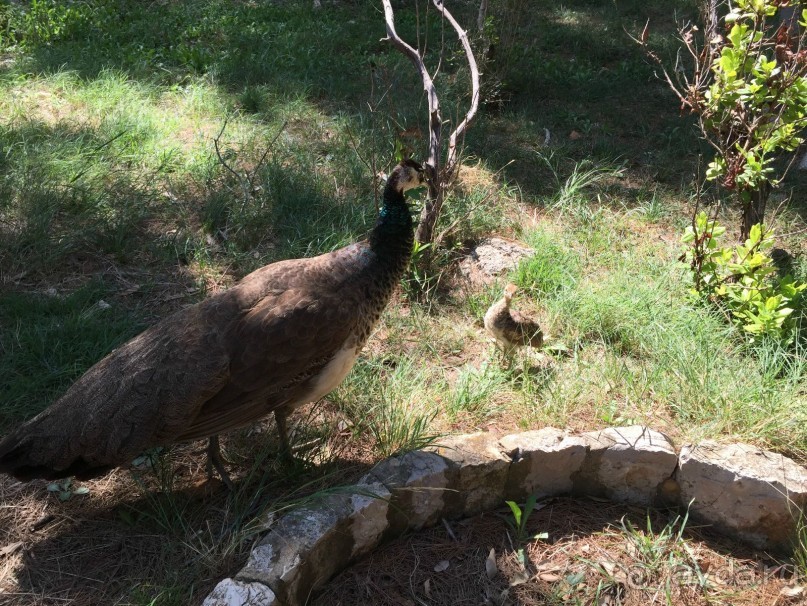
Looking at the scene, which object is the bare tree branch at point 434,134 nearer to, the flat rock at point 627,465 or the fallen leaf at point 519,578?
the flat rock at point 627,465

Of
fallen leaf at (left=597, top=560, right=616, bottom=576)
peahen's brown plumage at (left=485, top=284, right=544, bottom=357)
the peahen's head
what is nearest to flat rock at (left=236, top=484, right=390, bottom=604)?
fallen leaf at (left=597, top=560, right=616, bottom=576)

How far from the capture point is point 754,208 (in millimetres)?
4359

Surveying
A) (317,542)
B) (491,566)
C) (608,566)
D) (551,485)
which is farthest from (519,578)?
(317,542)

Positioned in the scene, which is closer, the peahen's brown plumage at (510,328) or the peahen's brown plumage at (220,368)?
the peahen's brown plumage at (220,368)

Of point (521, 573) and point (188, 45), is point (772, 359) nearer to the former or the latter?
point (521, 573)

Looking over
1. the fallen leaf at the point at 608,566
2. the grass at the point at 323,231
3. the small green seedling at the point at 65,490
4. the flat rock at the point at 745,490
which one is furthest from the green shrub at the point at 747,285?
the small green seedling at the point at 65,490

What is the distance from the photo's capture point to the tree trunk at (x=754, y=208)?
4309 millimetres

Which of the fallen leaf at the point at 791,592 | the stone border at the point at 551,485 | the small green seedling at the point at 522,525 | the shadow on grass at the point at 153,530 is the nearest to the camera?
the shadow on grass at the point at 153,530

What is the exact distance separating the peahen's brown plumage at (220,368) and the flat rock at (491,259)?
1.53 metres

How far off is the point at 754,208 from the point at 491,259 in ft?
5.46

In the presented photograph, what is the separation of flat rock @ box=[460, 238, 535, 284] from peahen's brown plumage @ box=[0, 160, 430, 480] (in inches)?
60.1

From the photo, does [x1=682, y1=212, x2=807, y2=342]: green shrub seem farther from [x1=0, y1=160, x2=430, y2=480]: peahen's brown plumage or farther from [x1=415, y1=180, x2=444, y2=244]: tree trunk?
[x1=0, y1=160, x2=430, y2=480]: peahen's brown plumage

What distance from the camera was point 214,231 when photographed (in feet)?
15.9

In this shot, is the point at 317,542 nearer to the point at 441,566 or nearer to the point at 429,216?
the point at 441,566
